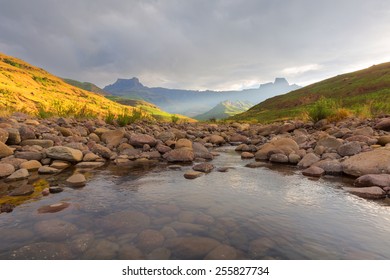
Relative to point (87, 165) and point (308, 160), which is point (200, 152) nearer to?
point (308, 160)

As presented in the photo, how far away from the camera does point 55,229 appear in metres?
3.95

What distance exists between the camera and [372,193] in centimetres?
571

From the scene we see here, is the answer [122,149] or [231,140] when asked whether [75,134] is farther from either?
[231,140]

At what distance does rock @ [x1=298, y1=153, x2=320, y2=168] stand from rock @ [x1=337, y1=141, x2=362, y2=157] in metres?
0.96

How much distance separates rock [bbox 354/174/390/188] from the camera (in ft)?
20.0

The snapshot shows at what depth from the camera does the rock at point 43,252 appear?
325 cm

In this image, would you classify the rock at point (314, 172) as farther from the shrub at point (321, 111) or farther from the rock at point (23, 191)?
the shrub at point (321, 111)

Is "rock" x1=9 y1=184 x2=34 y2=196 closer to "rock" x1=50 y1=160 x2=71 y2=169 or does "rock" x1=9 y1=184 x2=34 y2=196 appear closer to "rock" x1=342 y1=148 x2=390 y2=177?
A: "rock" x1=50 y1=160 x2=71 y2=169

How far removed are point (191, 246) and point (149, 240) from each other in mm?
609

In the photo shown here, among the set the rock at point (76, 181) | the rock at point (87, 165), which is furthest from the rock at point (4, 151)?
the rock at point (76, 181)

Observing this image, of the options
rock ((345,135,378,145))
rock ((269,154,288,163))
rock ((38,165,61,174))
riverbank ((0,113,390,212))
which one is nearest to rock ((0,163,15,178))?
riverbank ((0,113,390,212))

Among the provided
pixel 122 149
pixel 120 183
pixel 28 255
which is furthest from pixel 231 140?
pixel 28 255

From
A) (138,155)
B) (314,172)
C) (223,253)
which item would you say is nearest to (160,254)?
(223,253)

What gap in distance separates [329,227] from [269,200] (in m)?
1.42
